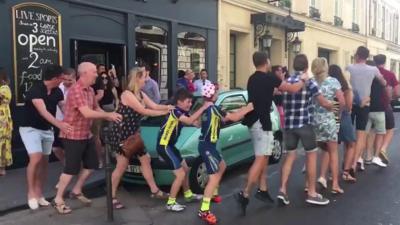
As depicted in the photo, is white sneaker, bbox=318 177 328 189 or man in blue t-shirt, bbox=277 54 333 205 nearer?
man in blue t-shirt, bbox=277 54 333 205

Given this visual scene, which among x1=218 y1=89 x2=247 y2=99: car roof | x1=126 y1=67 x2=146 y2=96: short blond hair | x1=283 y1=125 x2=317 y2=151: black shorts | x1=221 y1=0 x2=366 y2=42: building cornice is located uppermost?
x1=221 y1=0 x2=366 y2=42: building cornice

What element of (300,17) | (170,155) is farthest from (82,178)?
(300,17)

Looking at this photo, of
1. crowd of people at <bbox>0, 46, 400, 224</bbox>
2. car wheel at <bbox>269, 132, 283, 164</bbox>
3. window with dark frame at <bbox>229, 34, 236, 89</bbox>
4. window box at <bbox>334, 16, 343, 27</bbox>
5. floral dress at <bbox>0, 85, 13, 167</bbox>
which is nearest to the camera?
crowd of people at <bbox>0, 46, 400, 224</bbox>

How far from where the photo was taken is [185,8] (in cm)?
1388

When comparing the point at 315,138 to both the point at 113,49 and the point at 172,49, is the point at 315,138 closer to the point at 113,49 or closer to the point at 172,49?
the point at 113,49

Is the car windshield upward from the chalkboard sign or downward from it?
downward

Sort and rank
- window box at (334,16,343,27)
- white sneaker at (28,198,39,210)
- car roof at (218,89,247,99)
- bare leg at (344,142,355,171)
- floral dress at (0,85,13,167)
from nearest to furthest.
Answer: white sneaker at (28,198,39,210) < bare leg at (344,142,355,171) < floral dress at (0,85,13,167) < car roof at (218,89,247,99) < window box at (334,16,343,27)

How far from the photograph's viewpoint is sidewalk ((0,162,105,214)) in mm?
6289

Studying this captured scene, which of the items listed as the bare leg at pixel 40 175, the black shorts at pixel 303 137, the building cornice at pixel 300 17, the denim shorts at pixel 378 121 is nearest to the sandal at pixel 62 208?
the bare leg at pixel 40 175

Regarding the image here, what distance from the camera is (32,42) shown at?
8930 mm

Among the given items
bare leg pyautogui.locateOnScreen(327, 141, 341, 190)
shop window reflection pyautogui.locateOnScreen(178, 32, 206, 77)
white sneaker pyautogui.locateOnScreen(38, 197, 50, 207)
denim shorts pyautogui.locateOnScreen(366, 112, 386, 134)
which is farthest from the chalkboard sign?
denim shorts pyautogui.locateOnScreen(366, 112, 386, 134)

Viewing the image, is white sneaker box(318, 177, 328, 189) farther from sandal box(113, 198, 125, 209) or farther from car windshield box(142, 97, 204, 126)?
sandal box(113, 198, 125, 209)

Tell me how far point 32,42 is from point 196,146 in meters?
4.00

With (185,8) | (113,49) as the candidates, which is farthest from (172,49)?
(113,49)
